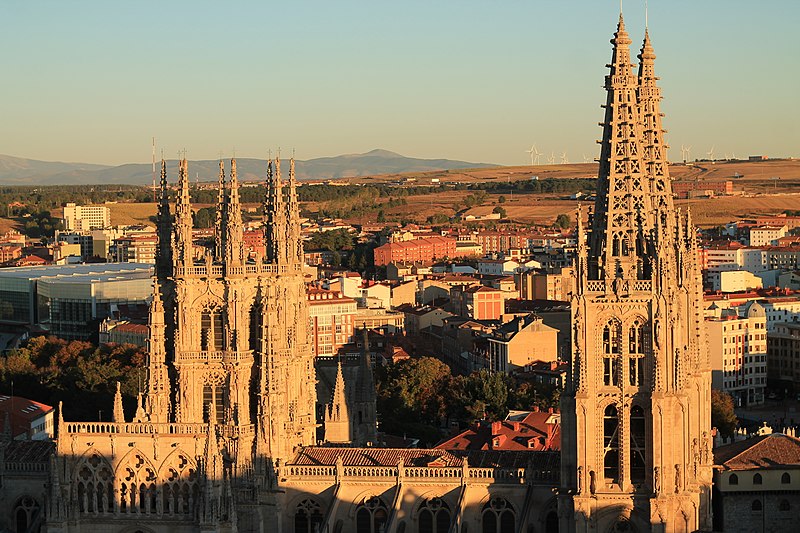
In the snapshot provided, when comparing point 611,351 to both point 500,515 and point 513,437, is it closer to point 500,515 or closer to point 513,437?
point 500,515

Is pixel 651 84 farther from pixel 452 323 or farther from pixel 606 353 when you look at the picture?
pixel 452 323

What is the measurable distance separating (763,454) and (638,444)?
16.2m

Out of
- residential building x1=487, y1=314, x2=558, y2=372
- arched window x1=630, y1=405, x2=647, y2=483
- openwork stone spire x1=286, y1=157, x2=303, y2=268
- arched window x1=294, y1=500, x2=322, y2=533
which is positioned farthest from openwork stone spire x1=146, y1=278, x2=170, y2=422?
residential building x1=487, y1=314, x2=558, y2=372

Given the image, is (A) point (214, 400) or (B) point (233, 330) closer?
(B) point (233, 330)

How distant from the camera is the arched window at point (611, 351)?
66.4 m

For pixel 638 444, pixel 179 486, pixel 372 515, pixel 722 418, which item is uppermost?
pixel 638 444

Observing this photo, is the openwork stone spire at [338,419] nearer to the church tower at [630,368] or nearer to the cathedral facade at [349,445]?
the cathedral facade at [349,445]

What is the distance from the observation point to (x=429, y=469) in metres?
69.4

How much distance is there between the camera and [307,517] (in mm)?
71250

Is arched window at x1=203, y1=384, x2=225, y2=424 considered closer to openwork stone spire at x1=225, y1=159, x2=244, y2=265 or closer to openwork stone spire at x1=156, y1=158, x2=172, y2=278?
openwork stone spire at x1=225, y1=159, x2=244, y2=265

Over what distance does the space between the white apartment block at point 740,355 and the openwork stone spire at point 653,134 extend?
302 ft

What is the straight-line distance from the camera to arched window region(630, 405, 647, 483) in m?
66.6

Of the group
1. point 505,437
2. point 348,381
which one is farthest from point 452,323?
point 505,437

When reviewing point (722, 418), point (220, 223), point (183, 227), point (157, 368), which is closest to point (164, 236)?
point (183, 227)
